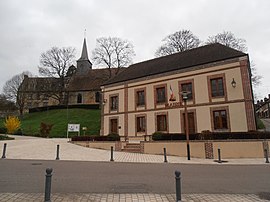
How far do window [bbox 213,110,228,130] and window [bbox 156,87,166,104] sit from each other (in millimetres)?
5445

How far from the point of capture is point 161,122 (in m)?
23.1

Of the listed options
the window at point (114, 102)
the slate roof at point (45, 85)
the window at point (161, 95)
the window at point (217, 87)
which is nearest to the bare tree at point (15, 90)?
the slate roof at point (45, 85)

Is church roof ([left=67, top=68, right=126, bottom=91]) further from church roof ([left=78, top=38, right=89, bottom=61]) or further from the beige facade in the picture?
the beige facade

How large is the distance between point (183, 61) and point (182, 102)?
4809 millimetres

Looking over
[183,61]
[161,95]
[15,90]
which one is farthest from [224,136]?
[15,90]

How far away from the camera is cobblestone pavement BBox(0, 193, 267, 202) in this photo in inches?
206

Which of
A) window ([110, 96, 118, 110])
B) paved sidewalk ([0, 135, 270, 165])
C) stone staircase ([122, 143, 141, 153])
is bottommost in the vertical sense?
paved sidewalk ([0, 135, 270, 165])

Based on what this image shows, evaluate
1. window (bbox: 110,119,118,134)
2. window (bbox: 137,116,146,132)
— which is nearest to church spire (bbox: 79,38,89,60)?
window (bbox: 110,119,118,134)

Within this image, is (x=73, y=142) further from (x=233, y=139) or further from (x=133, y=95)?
(x=233, y=139)

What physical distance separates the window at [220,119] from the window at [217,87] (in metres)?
1.61

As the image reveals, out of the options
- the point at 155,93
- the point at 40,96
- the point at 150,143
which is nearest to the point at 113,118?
the point at 155,93

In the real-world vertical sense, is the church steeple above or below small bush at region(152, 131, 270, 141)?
above

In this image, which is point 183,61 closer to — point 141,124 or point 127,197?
point 141,124

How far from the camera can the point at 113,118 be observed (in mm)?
26438
